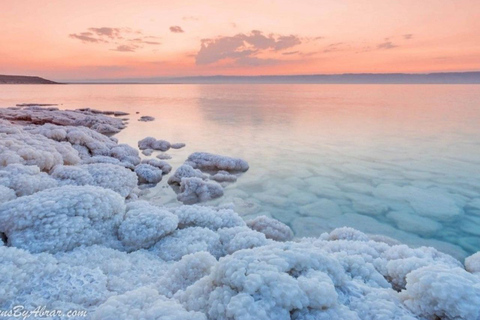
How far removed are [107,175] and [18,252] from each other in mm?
3083

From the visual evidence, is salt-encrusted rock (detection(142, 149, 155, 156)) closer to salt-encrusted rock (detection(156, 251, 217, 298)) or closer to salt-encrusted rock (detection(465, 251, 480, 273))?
salt-encrusted rock (detection(156, 251, 217, 298))

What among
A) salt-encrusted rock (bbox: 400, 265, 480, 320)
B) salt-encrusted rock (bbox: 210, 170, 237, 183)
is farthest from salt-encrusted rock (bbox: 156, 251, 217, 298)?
salt-encrusted rock (bbox: 210, 170, 237, 183)

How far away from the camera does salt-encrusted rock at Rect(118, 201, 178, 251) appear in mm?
2840

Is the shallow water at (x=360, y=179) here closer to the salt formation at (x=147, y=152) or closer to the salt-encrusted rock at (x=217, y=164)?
the salt-encrusted rock at (x=217, y=164)

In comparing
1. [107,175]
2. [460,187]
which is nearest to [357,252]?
[107,175]

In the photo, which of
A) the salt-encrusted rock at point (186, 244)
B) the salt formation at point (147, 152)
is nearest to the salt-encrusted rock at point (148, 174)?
the salt formation at point (147, 152)

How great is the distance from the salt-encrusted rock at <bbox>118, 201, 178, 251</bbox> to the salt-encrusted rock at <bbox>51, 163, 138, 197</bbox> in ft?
6.12

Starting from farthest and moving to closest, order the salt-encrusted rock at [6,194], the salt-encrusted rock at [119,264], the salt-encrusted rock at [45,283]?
1. the salt-encrusted rock at [6,194]
2. the salt-encrusted rock at [119,264]
3. the salt-encrusted rock at [45,283]

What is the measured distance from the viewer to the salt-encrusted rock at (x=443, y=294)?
1467 millimetres

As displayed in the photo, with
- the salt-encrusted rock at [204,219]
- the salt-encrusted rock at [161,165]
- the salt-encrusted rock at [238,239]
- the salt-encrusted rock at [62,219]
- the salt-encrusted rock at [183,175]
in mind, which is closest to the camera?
the salt-encrusted rock at [62,219]

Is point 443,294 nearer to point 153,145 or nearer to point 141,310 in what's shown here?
point 141,310

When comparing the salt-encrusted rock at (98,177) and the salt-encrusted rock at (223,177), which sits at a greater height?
the salt-encrusted rock at (98,177)

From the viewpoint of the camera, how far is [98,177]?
494 centimetres

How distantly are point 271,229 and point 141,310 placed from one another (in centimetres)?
312
